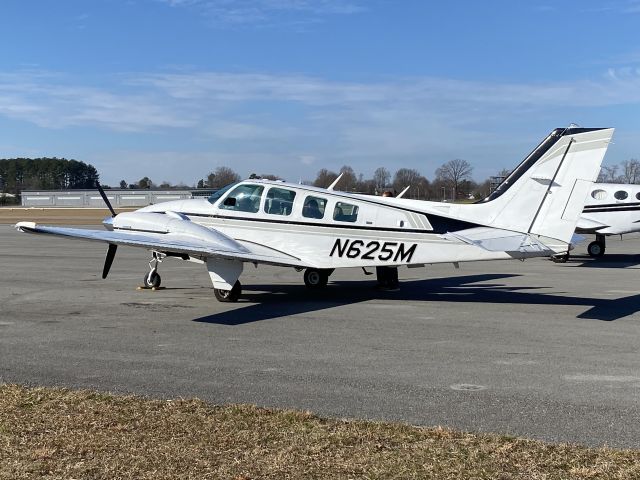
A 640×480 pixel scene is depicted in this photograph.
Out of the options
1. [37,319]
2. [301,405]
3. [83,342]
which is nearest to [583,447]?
[301,405]

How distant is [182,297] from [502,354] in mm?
7546

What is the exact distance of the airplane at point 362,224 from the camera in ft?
38.3

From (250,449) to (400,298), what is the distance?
9.24 m

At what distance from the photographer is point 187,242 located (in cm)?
1271

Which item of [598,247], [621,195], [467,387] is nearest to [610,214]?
[621,195]

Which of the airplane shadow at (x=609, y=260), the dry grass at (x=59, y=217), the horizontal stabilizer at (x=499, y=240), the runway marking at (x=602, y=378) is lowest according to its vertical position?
the dry grass at (x=59, y=217)

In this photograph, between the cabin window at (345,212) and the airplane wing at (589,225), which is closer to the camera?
the cabin window at (345,212)

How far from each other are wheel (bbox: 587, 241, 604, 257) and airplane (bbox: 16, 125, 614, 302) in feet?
45.2

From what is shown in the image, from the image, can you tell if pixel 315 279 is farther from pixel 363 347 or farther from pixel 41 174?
pixel 41 174

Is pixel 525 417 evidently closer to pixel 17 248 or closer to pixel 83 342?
pixel 83 342

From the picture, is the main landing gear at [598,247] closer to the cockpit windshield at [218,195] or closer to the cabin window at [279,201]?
the cabin window at [279,201]

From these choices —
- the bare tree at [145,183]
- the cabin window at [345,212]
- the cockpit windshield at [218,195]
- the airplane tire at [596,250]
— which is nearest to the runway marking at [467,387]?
the cabin window at [345,212]

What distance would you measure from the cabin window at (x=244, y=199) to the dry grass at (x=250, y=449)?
7.95m

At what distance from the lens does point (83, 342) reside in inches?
369
